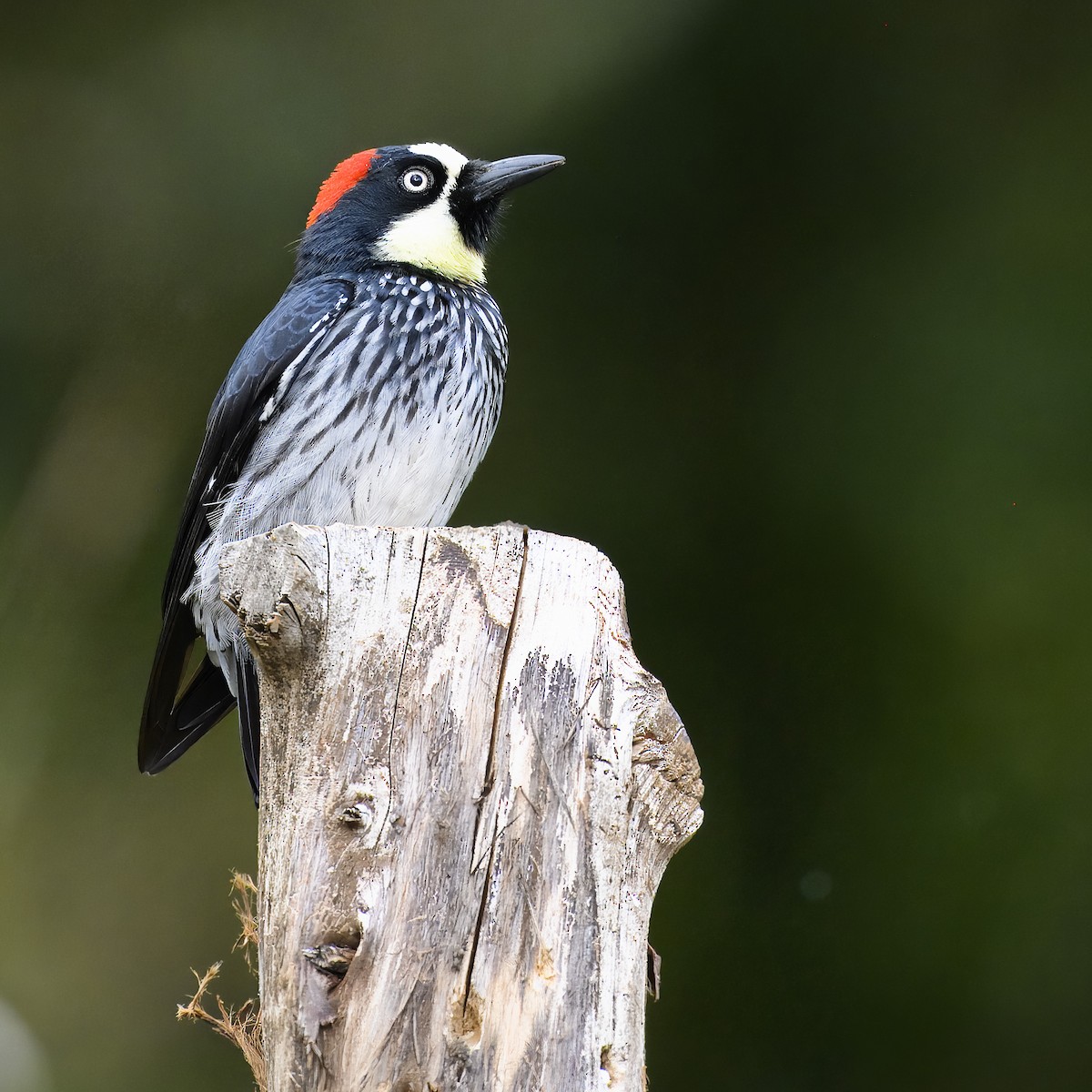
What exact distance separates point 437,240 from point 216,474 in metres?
0.98

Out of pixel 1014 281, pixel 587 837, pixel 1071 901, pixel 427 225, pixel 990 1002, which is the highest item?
pixel 1014 281

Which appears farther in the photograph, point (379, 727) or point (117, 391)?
point (117, 391)

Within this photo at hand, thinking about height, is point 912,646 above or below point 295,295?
below

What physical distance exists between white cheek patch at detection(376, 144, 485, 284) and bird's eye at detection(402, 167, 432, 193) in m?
0.05

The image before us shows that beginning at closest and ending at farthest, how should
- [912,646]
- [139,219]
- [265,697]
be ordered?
1. [265,697]
2. [912,646]
3. [139,219]

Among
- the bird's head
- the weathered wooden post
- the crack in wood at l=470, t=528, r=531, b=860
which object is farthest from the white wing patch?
the crack in wood at l=470, t=528, r=531, b=860

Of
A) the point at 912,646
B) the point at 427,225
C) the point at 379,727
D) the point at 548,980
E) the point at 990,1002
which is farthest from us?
the point at 912,646

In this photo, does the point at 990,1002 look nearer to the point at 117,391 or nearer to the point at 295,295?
the point at 295,295

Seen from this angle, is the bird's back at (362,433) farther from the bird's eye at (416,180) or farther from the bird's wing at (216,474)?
the bird's eye at (416,180)

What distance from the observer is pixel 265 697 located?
2.14 metres

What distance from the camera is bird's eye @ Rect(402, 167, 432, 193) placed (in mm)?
3654

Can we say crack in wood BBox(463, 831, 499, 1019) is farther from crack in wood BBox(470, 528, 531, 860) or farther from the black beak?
the black beak

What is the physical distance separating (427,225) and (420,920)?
2342 mm

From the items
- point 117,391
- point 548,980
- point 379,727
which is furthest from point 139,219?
point 548,980
